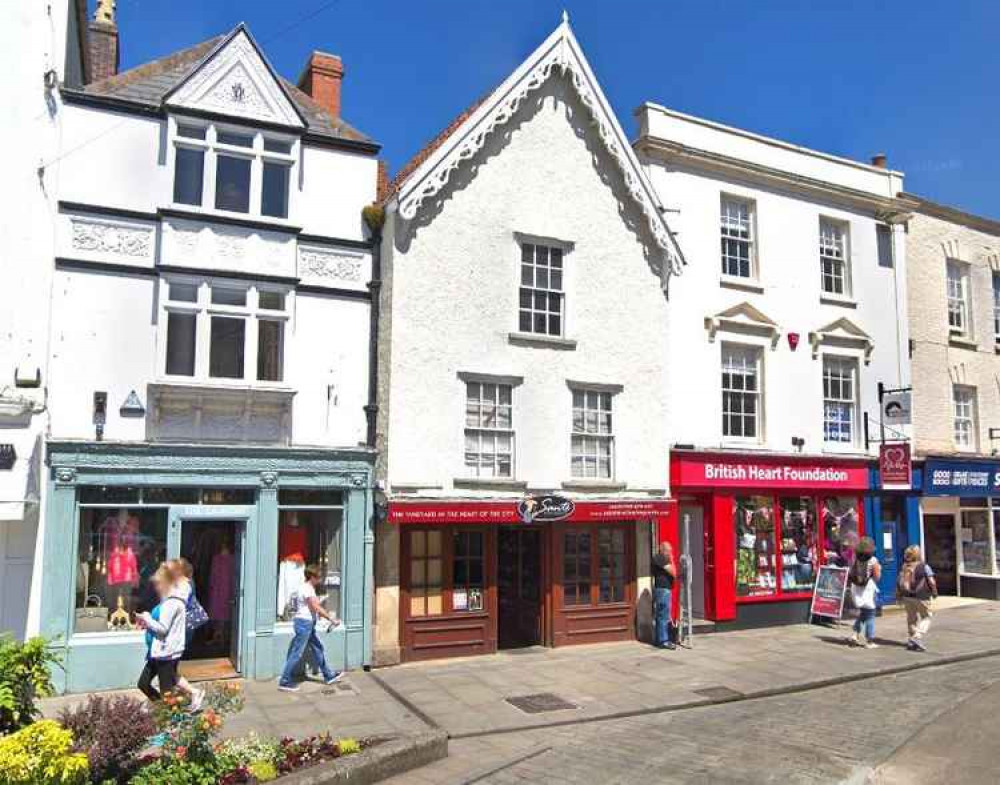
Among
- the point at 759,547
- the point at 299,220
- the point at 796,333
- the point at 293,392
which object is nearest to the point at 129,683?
the point at 293,392

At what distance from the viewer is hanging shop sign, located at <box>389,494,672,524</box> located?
13547 millimetres

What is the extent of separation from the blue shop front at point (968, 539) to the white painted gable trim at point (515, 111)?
1047 cm

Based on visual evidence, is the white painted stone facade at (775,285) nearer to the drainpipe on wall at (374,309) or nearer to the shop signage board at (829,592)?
the shop signage board at (829,592)

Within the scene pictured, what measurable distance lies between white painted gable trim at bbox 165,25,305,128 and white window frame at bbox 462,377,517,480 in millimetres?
5258

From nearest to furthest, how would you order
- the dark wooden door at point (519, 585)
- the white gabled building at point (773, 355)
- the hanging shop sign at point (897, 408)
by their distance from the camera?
the dark wooden door at point (519, 585), the white gabled building at point (773, 355), the hanging shop sign at point (897, 408)

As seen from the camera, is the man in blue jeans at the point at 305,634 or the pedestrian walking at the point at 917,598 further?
the pedestrian walking at the point at 917,598

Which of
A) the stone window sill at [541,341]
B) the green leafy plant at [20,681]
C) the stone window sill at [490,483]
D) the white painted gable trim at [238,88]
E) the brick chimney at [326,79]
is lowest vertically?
the green leafy plant at [20,681]

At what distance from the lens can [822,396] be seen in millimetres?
19047

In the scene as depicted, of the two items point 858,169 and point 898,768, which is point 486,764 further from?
point 858,169

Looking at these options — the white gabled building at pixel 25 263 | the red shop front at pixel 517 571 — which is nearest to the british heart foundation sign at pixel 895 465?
the red shop front at pixel 517 571

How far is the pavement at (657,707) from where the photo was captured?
8938 millimetres

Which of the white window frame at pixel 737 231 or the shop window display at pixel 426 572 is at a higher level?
the white window frame at pixel 737 231

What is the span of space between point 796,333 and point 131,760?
51.5ft

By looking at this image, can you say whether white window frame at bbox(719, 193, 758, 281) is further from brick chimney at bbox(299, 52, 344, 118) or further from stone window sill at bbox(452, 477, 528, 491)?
brick chimney at bbox(299, 52, 344, 118)
